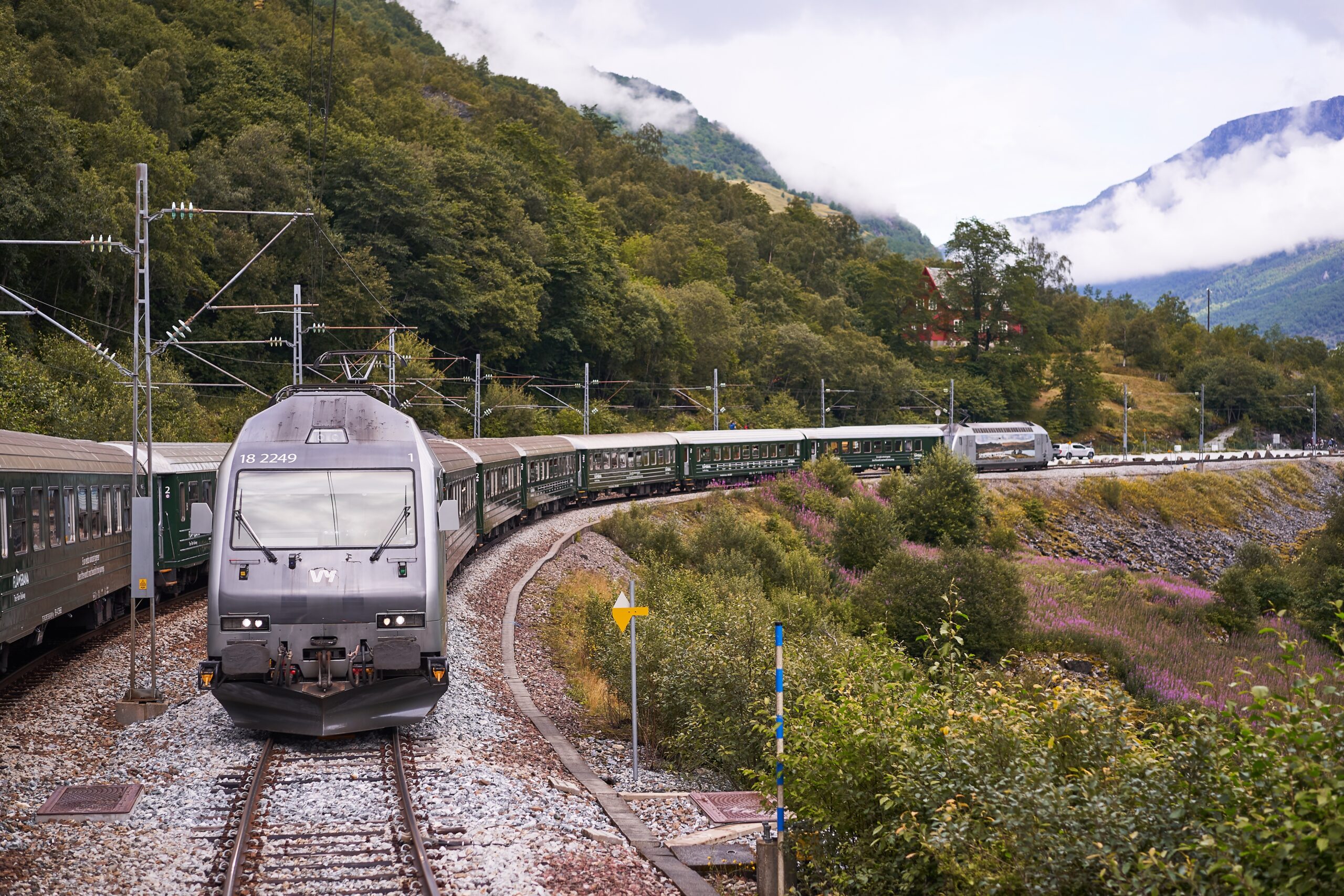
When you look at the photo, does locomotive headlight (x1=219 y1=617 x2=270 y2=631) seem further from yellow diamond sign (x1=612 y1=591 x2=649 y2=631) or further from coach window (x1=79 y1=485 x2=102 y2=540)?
coach window (x1=79 y1=485 x2=102 y2=540)

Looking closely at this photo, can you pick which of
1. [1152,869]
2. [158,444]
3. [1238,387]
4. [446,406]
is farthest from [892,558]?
[1238,387]

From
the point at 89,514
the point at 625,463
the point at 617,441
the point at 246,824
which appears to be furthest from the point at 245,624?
the point at 625,463

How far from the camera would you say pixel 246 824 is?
30.1 feet

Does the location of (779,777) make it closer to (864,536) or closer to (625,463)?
(864,536)

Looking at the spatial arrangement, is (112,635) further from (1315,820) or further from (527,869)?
(1315,820)

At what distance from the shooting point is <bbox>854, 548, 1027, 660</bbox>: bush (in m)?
28.7

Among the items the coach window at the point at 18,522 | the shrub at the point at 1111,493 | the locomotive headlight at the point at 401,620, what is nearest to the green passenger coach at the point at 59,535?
the coach window at the point at 18,522

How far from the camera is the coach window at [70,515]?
1678 centimetres

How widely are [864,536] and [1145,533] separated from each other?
91.3 feet

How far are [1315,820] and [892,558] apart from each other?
83.9 feet

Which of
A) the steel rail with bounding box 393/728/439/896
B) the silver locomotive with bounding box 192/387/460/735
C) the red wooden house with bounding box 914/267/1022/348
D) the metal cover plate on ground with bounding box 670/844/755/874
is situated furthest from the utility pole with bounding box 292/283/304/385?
the red wooden house with bounding box 914/267/1022/348

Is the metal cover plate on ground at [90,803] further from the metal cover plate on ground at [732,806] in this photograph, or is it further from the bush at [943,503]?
the bush at [943,503]

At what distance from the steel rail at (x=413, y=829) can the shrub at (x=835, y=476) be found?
4127 cm

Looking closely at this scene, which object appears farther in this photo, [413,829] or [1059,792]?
[413,829]
